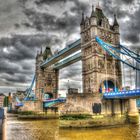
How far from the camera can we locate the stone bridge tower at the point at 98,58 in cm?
3956

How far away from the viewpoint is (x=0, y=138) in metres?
8.64

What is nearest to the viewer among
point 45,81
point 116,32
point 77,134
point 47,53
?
point 77,134

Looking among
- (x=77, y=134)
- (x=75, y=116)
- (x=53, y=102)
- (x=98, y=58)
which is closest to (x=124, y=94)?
(x=75, y=116)

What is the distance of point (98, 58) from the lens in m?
40.1

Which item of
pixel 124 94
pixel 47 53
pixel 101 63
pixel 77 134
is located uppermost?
pixel 47 53

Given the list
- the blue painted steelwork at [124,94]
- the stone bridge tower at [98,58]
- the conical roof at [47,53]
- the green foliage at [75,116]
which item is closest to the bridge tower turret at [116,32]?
the stone bridge tower at [98,58]

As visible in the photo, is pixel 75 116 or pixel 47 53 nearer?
pixel 75 116

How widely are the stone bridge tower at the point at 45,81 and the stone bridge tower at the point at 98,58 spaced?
31.0 metres

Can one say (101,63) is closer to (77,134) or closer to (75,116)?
(75,116)

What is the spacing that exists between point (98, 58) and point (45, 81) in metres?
35.5

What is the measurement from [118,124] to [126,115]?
14.8 ft

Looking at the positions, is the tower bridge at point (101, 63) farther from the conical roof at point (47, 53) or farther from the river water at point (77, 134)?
the conical roof at point (47, 53)

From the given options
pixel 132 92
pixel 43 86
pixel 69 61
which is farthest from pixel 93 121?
A: pixel 43 86

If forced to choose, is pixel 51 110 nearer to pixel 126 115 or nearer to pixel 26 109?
pixel 26 109
